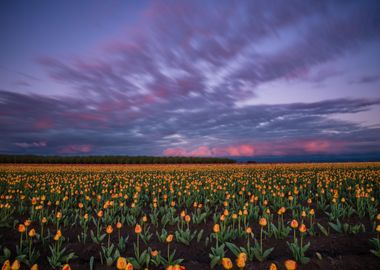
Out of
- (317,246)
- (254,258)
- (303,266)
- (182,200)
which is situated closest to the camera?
(303,266)

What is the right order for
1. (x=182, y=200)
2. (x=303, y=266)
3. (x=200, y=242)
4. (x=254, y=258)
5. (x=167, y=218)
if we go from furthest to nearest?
1. (x=182, y=200)
2. (x=167, y=218)
3. (x=200, y=242)
4. (x=254, y=258)
5. (x=303, y=266)

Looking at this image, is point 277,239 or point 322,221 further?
point 322,221

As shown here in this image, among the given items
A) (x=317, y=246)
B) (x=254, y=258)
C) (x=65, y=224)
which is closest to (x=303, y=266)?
(x=254, y=258)

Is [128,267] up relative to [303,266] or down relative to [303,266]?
up

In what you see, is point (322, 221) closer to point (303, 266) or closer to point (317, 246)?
point (317, 246)

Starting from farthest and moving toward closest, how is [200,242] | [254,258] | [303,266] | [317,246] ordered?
[200,242], [317,246], [254,258], [303,266]

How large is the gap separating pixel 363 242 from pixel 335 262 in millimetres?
1541

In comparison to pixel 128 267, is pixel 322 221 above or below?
below

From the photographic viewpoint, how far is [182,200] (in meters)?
10.2

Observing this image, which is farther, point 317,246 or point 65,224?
point 65,224

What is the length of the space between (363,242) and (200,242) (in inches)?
141

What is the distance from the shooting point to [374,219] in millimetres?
6996

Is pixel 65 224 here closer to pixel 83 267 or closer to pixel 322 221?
pixel 83 267

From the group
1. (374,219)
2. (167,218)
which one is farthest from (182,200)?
(374,219)
